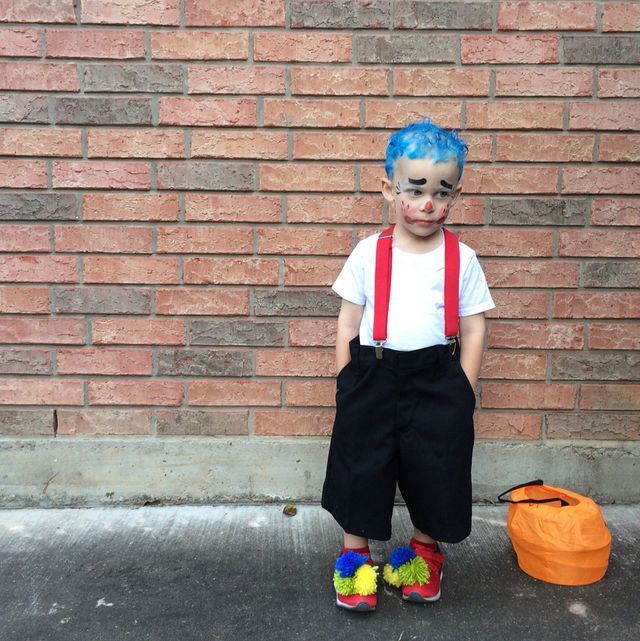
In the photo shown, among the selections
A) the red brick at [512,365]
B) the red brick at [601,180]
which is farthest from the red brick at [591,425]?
the red brick at [601,180]

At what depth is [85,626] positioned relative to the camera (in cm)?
229

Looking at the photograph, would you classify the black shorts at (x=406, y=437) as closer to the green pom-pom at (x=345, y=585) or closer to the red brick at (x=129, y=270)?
the green pom-pom at (x=345, y=585)

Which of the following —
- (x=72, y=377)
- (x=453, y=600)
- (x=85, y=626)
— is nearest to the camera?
(x=85, y=626)

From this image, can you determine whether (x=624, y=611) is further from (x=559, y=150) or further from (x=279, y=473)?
(x=559, y=150)

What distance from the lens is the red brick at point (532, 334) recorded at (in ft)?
10.1

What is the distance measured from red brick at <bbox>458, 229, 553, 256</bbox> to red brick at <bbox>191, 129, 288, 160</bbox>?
90 cm

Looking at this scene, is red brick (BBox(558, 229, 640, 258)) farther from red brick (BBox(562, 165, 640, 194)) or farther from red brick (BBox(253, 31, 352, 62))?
red brick (BBox(253, 31, 352, 62))

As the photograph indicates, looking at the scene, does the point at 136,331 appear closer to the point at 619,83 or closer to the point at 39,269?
the point at 39,269

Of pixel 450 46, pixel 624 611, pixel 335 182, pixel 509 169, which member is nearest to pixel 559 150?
pixel 509 169

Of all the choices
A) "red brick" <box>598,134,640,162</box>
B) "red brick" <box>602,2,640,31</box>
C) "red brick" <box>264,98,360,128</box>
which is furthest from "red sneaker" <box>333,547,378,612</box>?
"red brick" <box>602,2,640,31</box>

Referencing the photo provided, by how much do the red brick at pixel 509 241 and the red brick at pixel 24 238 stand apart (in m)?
1.86

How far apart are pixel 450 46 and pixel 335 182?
76 centimetres

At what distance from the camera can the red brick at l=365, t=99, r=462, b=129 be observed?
293 cm

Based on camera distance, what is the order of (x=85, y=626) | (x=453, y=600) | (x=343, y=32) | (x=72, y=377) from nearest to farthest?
1. (x=85, y=626)
2. (x=453, y=600)
3. (x=343, y=32)
4. (x=72, y=377)
